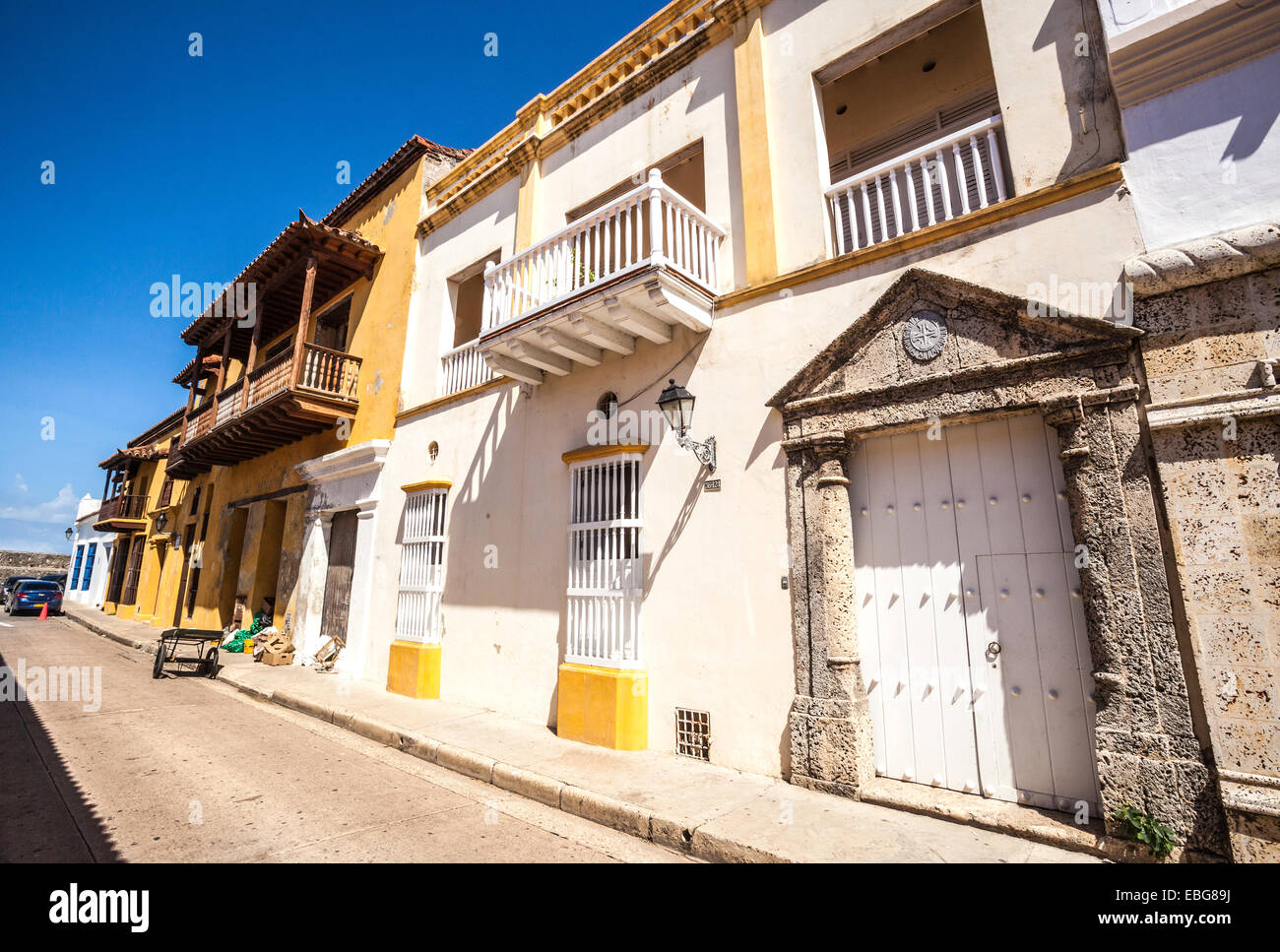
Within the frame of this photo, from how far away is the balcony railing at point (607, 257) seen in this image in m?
5.79

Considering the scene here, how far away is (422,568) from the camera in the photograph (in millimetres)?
8945

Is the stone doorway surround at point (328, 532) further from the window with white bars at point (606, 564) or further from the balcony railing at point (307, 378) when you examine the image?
the window with white bars at point (606, 564)

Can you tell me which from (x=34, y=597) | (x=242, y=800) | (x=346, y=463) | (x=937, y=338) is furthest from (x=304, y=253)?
(x=34, y=597)

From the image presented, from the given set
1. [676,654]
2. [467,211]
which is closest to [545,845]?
[676,654]

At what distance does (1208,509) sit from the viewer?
3.47 m

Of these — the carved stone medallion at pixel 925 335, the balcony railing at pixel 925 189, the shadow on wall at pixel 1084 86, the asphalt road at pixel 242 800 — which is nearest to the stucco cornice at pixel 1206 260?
the shadow on wall at pixel 1084 86

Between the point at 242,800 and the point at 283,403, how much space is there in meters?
8.37

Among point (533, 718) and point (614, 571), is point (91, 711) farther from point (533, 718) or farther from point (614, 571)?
point (614, 571)

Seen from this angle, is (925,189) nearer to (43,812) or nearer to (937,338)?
(937,338)

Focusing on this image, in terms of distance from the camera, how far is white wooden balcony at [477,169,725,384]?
18.9ft

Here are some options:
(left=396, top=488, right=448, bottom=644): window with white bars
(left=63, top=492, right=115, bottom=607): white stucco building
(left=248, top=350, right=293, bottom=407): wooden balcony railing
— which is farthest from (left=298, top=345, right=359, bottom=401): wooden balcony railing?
(left=63, top=492, right=115, bottom=607): white stucco building

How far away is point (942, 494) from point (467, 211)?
29.8ft

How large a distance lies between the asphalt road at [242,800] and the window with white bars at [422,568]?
6.00ft

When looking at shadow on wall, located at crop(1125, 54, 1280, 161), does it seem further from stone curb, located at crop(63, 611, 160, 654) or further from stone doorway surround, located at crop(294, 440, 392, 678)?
stone curb, located at crop(63, 611, 160, 654)
